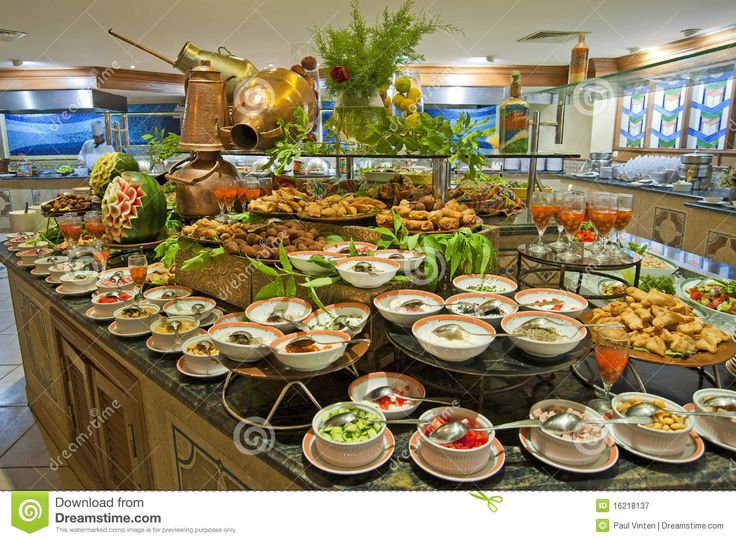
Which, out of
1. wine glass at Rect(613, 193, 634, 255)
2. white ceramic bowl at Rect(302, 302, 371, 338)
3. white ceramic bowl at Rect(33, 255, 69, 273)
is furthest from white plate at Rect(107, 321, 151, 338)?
wine glass at Rect(613, 193, 634, 255)

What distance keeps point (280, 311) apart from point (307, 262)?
0.20 metres

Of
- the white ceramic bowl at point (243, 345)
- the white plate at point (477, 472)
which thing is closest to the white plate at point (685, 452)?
the white plate at point (477, 472)

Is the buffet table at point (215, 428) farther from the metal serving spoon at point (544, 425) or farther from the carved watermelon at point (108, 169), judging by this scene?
the carved watermelon at point (108, 169)

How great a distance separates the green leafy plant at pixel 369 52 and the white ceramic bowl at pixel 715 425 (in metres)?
1.72

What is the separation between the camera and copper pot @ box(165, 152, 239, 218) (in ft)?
8.83

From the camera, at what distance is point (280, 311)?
1766 mm

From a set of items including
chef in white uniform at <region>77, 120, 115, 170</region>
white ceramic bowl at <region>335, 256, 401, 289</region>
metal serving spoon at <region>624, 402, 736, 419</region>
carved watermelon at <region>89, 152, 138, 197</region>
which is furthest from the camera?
chef in white uniform at <region>77, 120, 115, 170</region>

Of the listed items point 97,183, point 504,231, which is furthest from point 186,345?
point 97,183

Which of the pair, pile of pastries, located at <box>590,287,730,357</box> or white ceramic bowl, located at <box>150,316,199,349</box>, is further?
white ceramic bowl, located at <box>150,316,199,349</box>

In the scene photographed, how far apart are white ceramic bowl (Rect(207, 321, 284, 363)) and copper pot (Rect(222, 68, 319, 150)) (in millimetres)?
1060

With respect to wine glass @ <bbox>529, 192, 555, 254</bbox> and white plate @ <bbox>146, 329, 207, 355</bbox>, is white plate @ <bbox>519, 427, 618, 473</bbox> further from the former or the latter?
white plate @ <bbox>146, 329, 207, 355</bbox>

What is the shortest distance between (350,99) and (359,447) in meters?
1.66

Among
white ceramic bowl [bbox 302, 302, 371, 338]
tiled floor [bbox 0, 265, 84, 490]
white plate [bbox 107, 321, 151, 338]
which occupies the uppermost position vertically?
white ceramic bowl [bbox 302, 302, 371, 338]

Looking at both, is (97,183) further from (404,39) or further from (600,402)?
(600,402)
